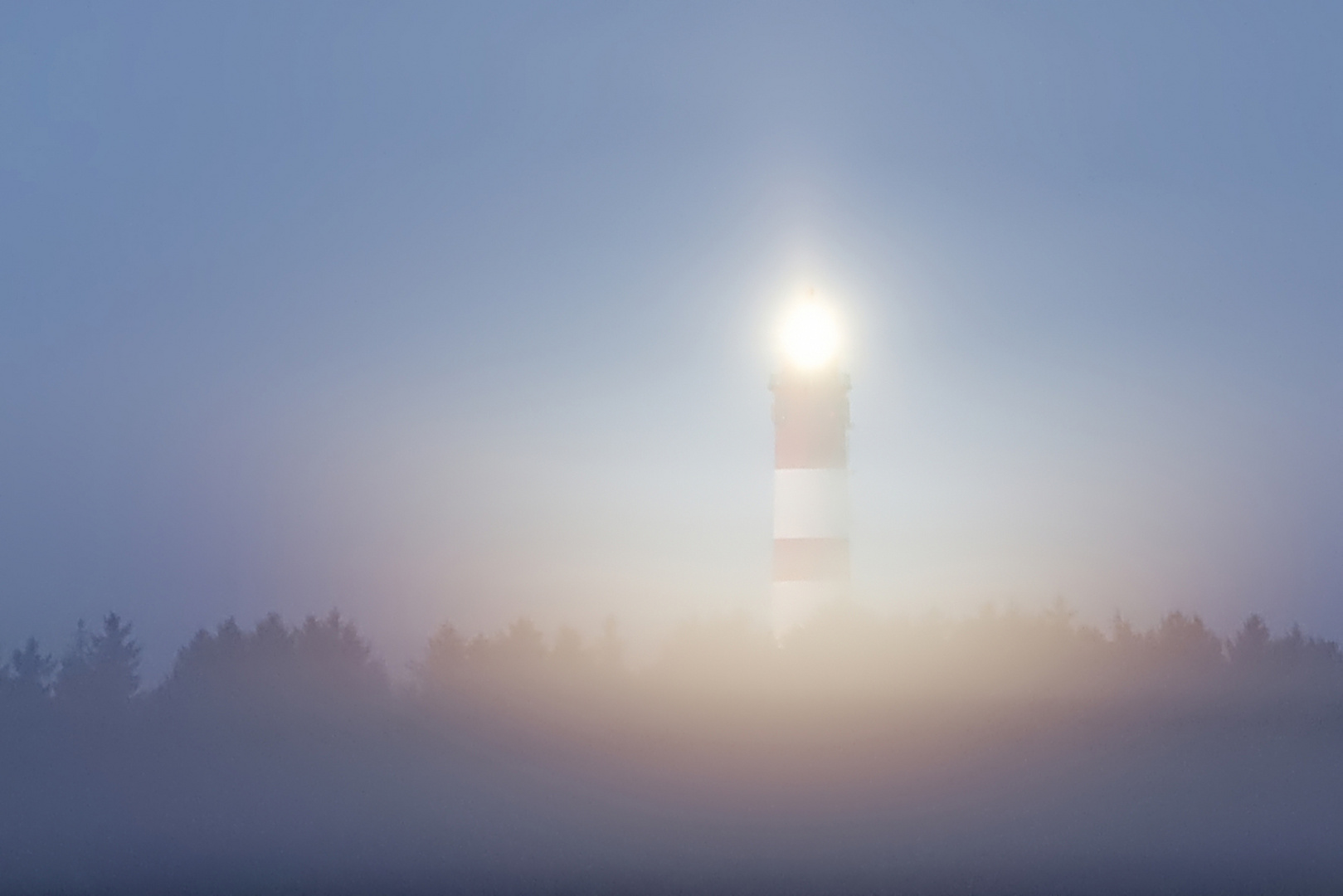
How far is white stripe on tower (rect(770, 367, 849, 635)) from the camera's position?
31.2 m

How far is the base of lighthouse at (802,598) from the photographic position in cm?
2948

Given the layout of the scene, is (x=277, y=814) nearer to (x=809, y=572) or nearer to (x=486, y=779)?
(x=486, y=779)

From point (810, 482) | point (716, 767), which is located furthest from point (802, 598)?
point (716, 767)

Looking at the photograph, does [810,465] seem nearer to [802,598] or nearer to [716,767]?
[802,598]

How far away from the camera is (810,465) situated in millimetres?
31328

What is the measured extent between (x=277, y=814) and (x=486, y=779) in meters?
2.98

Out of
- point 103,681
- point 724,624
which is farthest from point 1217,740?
point 103,681

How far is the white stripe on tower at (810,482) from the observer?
3125 centimetres

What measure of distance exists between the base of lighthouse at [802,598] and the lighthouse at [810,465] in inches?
1.1

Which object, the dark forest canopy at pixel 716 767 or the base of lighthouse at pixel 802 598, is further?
the base of lighthouse at pixel 802 598

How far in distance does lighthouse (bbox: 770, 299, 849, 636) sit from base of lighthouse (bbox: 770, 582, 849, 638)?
0.09ft

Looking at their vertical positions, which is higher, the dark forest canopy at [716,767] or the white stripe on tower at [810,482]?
the white stripe on tower at [810,482]

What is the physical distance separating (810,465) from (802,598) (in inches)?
104

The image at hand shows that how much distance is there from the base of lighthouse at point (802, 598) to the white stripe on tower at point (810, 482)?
0.04 metres
